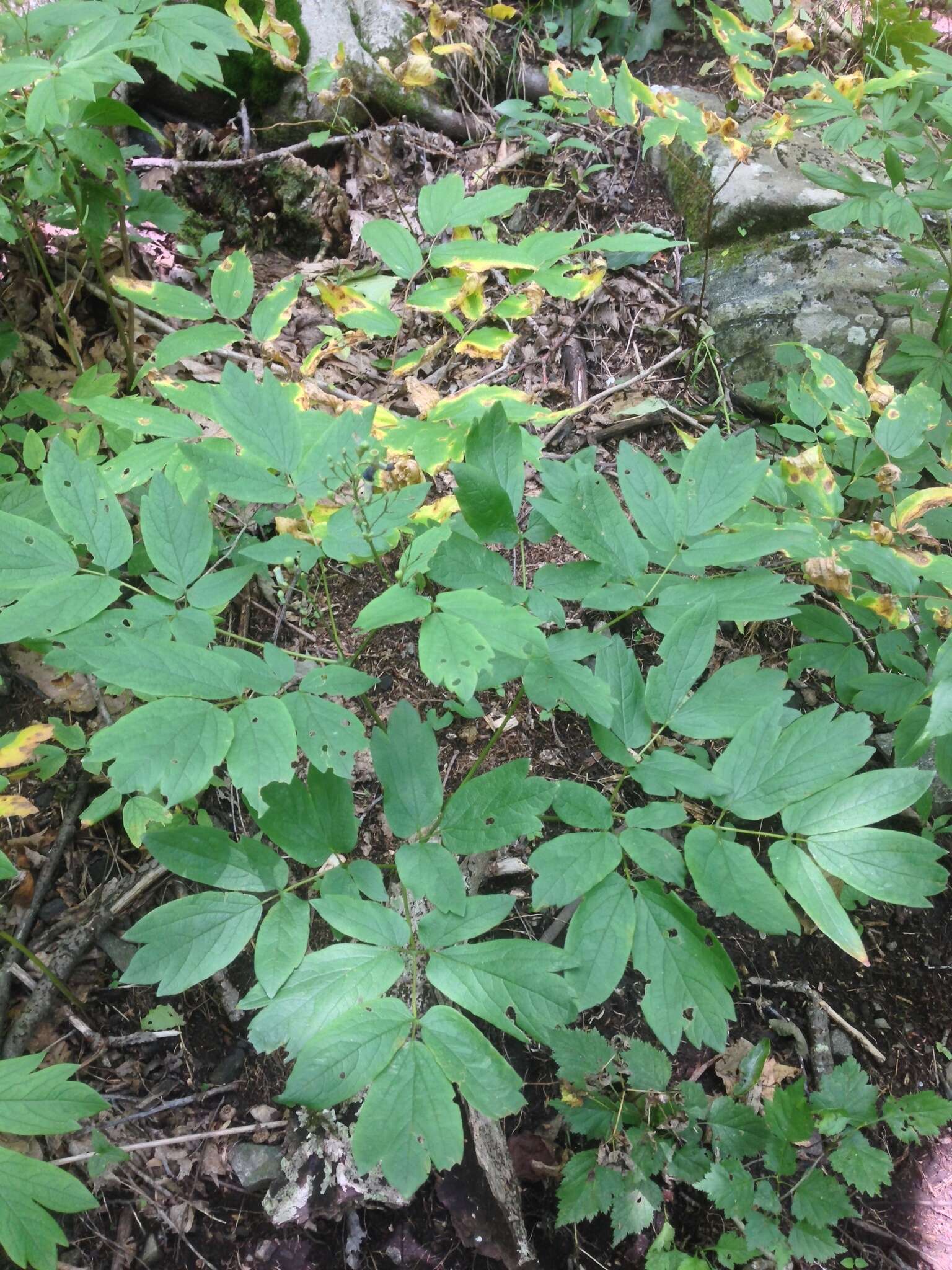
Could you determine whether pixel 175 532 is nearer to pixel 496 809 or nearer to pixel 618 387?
pixel 496 809

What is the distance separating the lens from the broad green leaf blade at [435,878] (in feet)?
4.50

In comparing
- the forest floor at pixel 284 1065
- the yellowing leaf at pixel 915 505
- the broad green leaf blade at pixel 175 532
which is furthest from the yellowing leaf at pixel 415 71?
the yellowing leaf at pixel 915 505

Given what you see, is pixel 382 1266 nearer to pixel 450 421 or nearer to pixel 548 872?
pixel 548 872

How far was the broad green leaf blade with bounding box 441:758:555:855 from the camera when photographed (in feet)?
4.69

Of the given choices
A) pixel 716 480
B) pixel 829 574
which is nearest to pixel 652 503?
pixel 716 480

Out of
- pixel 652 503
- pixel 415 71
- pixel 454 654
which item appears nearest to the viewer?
pixel 454 654

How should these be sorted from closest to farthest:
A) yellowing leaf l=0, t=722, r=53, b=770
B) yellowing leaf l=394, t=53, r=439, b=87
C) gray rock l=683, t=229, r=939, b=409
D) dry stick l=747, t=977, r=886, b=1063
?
1. yellowing leaf l=0, t=722, r=53, b=770
2. dry stick l=747, t=977, r=886, b=1063
3. yellowing leaf l=394, t=53, r=439, b=87
4. gray rock l=683, t=229, r=939, b=409

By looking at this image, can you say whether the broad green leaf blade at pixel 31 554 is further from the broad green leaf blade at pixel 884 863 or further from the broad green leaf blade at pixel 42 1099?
the broad green leaf blade at pixel 884 863

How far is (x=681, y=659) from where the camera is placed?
150cm

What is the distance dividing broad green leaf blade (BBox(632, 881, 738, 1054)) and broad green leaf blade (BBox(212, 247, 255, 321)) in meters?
1.70

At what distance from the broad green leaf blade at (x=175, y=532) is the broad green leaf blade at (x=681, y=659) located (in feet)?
2.92

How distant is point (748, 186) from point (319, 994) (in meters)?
3.53

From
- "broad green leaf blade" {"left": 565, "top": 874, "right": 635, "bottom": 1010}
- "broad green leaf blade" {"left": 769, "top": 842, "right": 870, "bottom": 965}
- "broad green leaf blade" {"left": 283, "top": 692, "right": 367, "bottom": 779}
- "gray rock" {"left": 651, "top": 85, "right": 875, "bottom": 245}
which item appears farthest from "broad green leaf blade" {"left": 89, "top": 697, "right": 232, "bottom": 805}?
"gray rock" {"left": 651, "top": 85, "right": 875, "bottom": 245}

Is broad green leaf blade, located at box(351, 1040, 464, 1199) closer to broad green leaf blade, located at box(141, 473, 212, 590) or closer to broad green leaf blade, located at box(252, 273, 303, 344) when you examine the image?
broad green leaf blade, located at box(141, 473, 212, 590)
